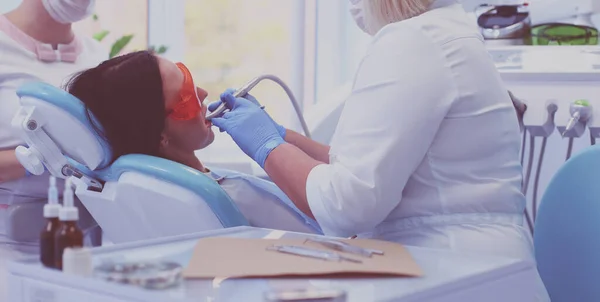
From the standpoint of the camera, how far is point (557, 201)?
161 centimetres

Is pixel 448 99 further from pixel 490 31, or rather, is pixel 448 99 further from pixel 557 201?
pixel 490 31

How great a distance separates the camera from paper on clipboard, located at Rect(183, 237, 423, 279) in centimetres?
97

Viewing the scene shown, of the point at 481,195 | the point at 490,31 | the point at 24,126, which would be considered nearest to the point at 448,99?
the point at 481,195

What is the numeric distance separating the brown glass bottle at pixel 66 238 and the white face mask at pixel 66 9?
1429 millimetres

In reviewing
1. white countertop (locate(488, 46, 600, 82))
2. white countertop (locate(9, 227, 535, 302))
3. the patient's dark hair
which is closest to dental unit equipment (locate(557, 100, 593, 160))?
white countertop (locate(488, 46, 600, 82))

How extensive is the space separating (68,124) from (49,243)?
74 centimetres

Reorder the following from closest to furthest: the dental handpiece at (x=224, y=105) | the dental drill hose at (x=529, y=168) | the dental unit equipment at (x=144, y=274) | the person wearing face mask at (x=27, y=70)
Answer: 1. the dental unit equipment at (x=144, y=274)
2. the dental handpiece at (x=224, y=105)
3. the person wearing face mask at (x=27, y=70)
4. the dental drill hose at (x=529, y=168)

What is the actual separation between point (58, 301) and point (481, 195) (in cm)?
73

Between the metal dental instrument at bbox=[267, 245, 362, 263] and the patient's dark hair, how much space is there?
763 millimetres

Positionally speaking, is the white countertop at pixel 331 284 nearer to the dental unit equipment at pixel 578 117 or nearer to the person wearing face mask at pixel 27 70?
the person wearing face mask at pixel 27 70

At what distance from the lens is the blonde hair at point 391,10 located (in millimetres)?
1423

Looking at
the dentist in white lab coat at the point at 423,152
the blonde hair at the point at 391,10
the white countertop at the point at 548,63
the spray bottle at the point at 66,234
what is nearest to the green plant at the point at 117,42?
the white countertop at the point at 548,63

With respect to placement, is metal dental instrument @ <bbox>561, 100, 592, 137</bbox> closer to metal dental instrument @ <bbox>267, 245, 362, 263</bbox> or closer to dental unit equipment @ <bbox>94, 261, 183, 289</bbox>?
metal dental instrument @ <bbox>267, 245, 362, 263</bbox>

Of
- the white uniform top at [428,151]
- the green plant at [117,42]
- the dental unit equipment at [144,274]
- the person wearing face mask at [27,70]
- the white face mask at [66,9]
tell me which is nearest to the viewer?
the dental unit equipment at [144,274]
